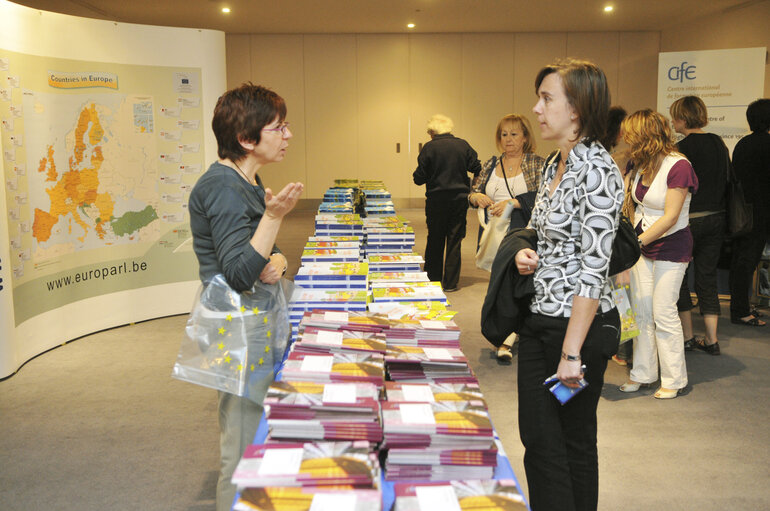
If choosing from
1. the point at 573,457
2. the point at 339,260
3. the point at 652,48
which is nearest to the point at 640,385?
the point at 339,260

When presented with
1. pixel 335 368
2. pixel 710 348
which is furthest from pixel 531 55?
pixel 335 368

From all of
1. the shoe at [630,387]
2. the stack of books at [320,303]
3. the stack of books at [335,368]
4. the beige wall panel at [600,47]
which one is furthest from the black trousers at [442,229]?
the beige wall panel at [600,47]

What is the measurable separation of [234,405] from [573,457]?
1047mm

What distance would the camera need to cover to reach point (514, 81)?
14.5 metres

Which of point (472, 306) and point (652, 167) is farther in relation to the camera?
point (472, 306)

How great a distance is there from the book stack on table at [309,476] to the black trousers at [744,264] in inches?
201

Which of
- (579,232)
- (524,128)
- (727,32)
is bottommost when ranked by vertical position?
(579,232)

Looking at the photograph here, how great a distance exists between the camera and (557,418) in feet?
6.36

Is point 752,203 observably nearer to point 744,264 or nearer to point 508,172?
point 744,264

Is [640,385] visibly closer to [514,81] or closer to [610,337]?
[610,337]

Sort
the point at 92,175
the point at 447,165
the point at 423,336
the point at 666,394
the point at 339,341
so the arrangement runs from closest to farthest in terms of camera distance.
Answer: the point at 339,341
the point at 423,336
the point at 666,394
the point at 92,175
the point at 447,165

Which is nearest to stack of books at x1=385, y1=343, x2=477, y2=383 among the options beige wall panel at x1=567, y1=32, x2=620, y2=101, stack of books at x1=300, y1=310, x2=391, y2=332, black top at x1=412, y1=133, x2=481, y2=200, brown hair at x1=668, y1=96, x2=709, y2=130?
stack of books at x1=300, y1=310, x2=391, y2=332

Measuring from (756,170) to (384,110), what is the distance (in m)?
9.94

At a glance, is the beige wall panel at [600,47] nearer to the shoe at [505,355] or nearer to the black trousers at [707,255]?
the black trousers at [707,255]
